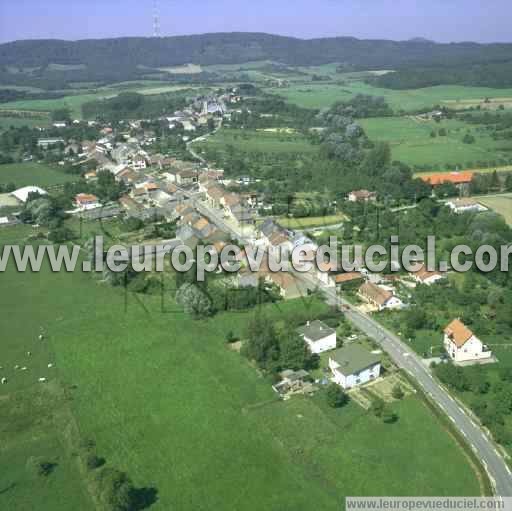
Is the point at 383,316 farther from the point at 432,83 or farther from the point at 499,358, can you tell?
the point at 432,83

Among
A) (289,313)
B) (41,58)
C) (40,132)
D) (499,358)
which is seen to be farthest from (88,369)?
(41,58)

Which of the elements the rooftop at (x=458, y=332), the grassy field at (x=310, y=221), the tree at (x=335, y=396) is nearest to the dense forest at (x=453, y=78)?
the grassy field at (x=310, y=221)

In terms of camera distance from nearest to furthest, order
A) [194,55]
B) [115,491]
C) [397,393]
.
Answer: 1. [115,491]
2. [397,393]
3. [194,55]

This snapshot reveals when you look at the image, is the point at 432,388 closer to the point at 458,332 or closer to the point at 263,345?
the point at 458,332

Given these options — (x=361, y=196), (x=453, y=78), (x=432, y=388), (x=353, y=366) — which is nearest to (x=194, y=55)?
(x=453, y=78)

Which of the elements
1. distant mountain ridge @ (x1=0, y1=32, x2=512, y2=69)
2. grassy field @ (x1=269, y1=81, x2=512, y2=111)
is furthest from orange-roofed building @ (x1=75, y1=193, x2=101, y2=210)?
distant mountain ridge @ (x1=0, y1=32, x2=512, y2=69)

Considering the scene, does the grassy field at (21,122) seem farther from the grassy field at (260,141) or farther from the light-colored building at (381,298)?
the light-colored building at (381,298)
